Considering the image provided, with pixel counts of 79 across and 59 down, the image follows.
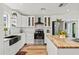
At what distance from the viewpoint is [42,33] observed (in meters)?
10.1

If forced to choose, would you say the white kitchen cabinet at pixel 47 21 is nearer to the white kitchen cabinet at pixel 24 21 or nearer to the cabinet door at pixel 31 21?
the cabinet door at pixel 31 21

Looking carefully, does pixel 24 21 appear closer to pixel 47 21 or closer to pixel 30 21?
pixel 30 21

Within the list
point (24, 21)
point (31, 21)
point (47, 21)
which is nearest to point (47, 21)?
point (47, 21)

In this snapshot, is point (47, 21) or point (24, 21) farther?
point (47, 21)

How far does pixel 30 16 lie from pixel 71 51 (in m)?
8.00

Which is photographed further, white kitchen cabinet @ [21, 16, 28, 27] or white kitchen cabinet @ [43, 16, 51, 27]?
white kitchen cabinet @ [43, 16, 51, 27]

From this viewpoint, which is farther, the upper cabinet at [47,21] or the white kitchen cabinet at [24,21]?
the upper cabinet at [47,21]

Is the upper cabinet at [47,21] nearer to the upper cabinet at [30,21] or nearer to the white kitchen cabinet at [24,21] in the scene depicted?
the upper cabinet at [30,21]

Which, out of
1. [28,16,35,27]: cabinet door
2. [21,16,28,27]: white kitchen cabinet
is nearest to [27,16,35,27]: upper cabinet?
[28,16,35,27]: cabinet door

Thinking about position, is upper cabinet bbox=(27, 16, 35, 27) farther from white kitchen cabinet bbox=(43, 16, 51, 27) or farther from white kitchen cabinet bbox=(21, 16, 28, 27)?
white kitchen cabinet bbox=(43, 16, 51, 27)

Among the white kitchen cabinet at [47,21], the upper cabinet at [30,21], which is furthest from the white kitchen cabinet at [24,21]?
the white kitchen cabinet at [47,21]

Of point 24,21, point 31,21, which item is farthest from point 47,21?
point 24,21

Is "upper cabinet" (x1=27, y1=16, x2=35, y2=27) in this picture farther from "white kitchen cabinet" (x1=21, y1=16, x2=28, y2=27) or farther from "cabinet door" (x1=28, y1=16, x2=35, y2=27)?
"white kitchen cabinet" (x1=21, y1=16, x2=28, y2=27)

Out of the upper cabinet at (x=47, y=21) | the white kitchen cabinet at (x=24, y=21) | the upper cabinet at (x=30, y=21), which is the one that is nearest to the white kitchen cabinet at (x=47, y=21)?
the upper cabinet at (x=47, y=21)
